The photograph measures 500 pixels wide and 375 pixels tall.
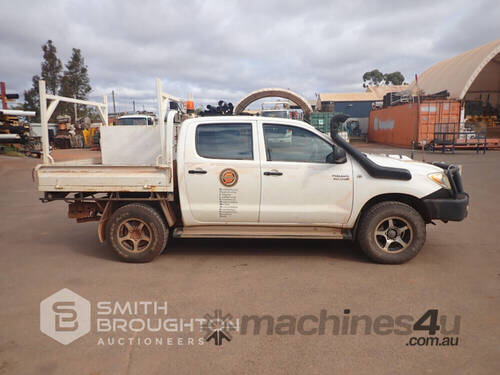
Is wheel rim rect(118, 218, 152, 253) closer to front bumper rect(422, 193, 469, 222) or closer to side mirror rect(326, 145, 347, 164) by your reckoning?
side mirror rect(326, 145, 347, 164)

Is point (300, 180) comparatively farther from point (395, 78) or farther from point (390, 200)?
point (395, 78)

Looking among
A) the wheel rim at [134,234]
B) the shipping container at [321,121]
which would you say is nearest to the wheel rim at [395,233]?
the wheel rim at [134,234]

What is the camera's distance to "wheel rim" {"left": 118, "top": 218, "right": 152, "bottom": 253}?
4512 mm

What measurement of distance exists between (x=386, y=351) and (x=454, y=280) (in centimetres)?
173

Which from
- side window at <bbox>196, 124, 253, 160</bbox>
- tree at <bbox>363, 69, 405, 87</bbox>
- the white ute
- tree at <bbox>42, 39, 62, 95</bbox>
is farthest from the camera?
tree at <bbox>363, 69, 405, 87</bbox>

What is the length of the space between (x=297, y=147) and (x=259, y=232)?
1190 millimetres

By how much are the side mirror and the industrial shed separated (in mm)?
15196

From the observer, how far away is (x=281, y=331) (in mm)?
2979

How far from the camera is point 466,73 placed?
24328 millimetres

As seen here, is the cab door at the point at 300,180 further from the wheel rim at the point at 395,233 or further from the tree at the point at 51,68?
the tree at the point at 51,68

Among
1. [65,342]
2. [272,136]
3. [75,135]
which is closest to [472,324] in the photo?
[272,136]

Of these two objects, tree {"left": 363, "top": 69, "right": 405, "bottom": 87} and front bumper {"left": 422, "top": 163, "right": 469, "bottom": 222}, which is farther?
tree {"left": 363, "top": 69, "right": 405, "bottom": 87}

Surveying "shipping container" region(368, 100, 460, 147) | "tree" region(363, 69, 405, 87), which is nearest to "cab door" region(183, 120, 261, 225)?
"shipping container" region(368, 100, 460, 147)

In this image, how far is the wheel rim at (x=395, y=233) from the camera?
433 cm
